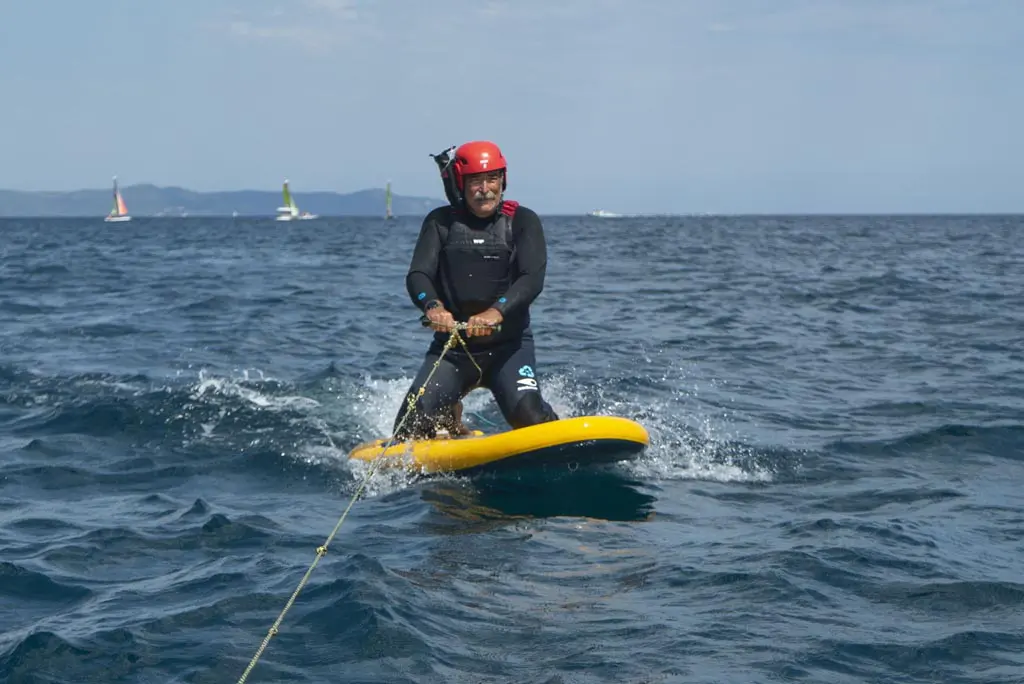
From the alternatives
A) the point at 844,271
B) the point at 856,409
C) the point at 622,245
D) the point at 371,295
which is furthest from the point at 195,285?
the point at 622,245

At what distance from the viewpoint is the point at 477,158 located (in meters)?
8.79

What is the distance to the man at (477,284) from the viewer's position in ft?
29.4

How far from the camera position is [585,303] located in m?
22.7

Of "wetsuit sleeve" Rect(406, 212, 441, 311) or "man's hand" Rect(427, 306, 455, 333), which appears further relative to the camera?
"wetsuit sleeve" Rect(406, 212, 441, 311)

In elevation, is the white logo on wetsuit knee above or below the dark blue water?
above

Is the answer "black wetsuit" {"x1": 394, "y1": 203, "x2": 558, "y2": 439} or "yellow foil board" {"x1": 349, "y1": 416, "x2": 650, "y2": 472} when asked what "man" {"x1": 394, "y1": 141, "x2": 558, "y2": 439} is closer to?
"black wetsuit" {"x1": 394, "y1": 203, "x2": 558, "y2": 439}

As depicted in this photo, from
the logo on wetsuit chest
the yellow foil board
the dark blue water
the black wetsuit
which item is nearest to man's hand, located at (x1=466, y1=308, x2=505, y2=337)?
the black wetsuit

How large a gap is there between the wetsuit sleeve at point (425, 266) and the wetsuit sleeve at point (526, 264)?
0.58 meters

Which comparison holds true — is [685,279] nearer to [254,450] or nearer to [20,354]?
[20,354]

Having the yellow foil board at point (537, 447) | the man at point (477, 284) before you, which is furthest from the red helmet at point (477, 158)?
the yellow foil board at point (537, 447)

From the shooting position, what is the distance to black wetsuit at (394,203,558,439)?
29.9 ft

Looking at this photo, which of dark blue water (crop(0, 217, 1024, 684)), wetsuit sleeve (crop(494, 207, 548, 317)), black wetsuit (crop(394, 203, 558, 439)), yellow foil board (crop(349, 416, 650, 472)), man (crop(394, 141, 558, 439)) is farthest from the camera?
black wetsuit (crop(394, 203, 558, 439))

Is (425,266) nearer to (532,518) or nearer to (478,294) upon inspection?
(478,294)

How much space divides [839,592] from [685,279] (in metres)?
23.2
